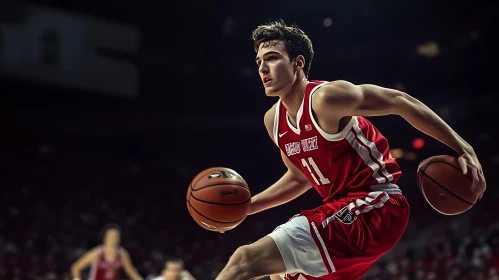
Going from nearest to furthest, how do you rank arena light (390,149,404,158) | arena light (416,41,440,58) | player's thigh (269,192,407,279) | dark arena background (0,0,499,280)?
player's thigh (269,192,407,279), arena light (390,149,404,158), dark arena background (0,0,499,280), arena light (416,41,440,58)

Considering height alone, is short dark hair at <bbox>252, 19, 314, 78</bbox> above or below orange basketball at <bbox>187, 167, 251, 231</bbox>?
above

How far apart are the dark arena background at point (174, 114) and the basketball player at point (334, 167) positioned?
237 inches

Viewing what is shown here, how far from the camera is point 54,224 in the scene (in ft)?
37.6

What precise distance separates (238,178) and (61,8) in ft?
35.7

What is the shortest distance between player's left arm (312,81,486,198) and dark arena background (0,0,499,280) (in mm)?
6295

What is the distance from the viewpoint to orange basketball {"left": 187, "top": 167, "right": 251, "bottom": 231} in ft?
9.30

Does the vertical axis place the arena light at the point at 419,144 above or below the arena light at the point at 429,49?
below

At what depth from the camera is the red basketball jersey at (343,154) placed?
110 inches

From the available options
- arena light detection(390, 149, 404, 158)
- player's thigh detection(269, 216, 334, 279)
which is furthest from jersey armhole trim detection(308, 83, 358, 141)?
arena light detection(390, 149, 404, 158)

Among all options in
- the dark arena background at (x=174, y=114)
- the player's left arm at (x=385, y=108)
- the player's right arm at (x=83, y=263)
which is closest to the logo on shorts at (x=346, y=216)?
the player's left arm at (x=385, y=108)

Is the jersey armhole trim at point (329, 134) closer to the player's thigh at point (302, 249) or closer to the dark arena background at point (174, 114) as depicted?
the player's thigh at point (302, 249)

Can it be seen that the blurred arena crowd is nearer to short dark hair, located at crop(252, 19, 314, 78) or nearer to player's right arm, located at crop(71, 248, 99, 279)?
player's right arm, located at crop(71, 248, 99, 279)

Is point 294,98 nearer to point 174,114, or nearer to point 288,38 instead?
point 288,38

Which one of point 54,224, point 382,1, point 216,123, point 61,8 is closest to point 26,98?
point 61,8
